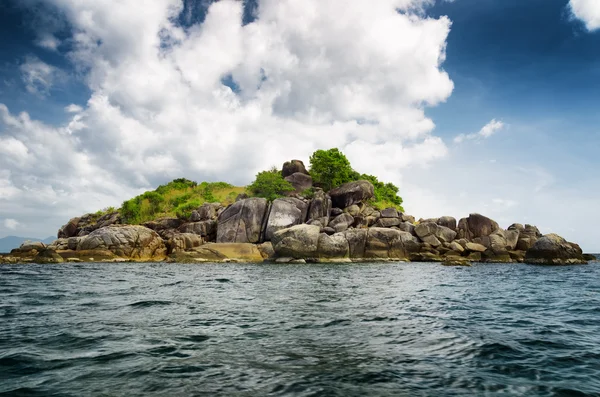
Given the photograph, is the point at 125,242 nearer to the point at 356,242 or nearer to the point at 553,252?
the point at 356,242

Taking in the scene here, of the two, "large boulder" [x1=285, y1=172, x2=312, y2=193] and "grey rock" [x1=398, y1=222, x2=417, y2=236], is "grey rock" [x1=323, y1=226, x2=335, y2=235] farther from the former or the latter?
"large boulder" [x1=285, y1=172, x2=312, y2=193]

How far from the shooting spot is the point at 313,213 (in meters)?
49.2

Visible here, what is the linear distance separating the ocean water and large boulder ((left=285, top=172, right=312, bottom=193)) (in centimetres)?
4678

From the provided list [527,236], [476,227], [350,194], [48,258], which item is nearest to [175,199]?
[48,258]

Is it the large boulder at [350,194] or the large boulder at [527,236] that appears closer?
the large boulder at [527,236]

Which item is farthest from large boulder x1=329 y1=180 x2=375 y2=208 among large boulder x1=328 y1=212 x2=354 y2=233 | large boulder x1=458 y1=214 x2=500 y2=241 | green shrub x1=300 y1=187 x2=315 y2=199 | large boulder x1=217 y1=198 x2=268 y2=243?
large boulder x1=458 y1=214 x2=500 y2=241

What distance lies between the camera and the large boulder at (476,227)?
4869 centimetres

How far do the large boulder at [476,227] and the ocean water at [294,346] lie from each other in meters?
37.8

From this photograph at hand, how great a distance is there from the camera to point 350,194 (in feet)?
180

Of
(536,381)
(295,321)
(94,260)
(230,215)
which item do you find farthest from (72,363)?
(230,215)

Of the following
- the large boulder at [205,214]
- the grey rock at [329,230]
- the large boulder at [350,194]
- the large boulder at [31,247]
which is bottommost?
the large boulder at [31,247]

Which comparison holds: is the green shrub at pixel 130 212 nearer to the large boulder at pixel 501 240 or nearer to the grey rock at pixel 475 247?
the grey rock at pixel 475 247

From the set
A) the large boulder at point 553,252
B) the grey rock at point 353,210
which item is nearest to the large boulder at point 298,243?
the grey rock at point 353,210

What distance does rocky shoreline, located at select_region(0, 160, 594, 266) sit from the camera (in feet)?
128
